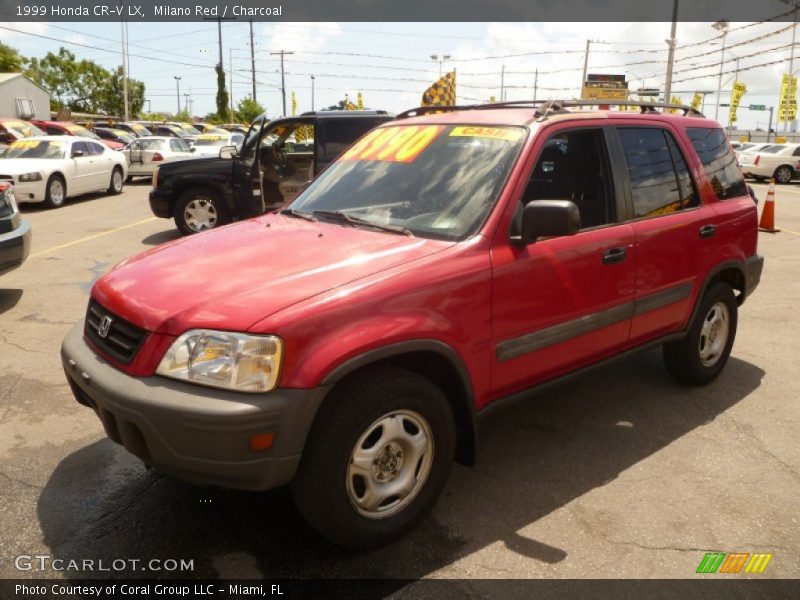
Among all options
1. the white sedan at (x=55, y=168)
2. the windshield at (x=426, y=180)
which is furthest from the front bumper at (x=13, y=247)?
the white sedan at (x=55, y=168)

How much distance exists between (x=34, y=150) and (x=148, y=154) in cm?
575

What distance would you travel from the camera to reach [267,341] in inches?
96.8

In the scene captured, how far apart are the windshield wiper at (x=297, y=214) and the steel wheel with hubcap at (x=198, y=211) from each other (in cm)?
692

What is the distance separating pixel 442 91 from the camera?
20.8 metres

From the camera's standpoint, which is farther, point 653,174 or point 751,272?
point 751,272

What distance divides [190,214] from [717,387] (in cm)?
820

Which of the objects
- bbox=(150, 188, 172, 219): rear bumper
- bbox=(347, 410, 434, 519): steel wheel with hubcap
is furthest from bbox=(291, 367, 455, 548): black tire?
bbox=(150, 188, 172, 219): rear bumper

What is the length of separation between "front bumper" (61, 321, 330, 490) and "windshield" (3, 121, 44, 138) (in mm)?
22161

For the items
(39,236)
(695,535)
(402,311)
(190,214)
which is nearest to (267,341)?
(402,311)

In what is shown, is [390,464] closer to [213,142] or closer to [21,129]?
[21,129]

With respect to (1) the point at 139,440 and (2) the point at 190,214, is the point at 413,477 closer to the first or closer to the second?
(1) the point at 139,440

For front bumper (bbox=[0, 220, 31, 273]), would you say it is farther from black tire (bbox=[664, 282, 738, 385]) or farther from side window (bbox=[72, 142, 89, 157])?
side window (bbox=[72, 142, 89, 157])

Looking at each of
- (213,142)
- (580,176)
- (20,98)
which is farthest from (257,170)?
(20,98)

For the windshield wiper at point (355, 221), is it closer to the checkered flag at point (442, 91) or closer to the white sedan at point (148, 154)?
the checkered flag at point (442, 91)
